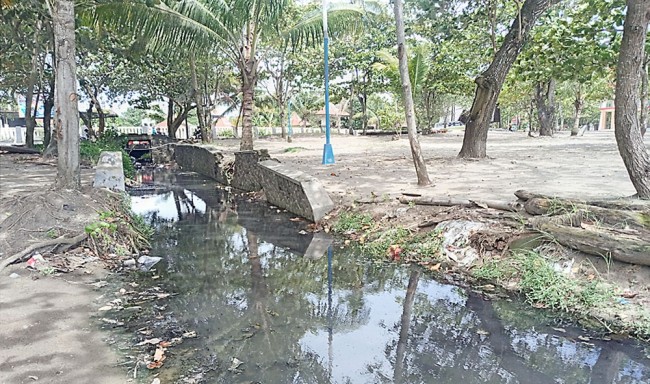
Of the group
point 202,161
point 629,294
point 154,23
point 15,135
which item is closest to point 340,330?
point 629,294

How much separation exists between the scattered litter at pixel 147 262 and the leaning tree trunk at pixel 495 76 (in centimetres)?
873

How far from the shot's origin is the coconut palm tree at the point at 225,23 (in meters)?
10.6

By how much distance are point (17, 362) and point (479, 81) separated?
10.9 metres

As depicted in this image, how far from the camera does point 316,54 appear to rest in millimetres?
26672

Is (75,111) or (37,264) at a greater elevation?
(75,111)

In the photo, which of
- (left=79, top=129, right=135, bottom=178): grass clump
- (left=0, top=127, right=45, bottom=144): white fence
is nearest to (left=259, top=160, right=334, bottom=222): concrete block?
(left=79, top=129, right=135, bottom=178): grass clump

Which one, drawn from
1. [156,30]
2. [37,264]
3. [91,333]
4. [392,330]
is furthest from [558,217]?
[156,30]

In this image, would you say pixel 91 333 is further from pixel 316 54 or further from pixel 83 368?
pixel 316 54

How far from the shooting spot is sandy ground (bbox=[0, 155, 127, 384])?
300 cm

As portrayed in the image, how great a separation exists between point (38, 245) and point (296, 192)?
181 inches

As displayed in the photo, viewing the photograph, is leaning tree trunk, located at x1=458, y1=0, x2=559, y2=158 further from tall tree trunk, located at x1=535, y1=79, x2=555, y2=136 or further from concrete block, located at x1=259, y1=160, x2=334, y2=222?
tall tree trunk, located at x1=535, y1=79, x2=555, y2=136

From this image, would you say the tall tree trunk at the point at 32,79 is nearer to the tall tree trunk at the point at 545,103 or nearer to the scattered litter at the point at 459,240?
the scattered litter at the point at 459,240

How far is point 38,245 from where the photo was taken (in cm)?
515

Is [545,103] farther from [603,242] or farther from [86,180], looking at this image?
[86,180]
